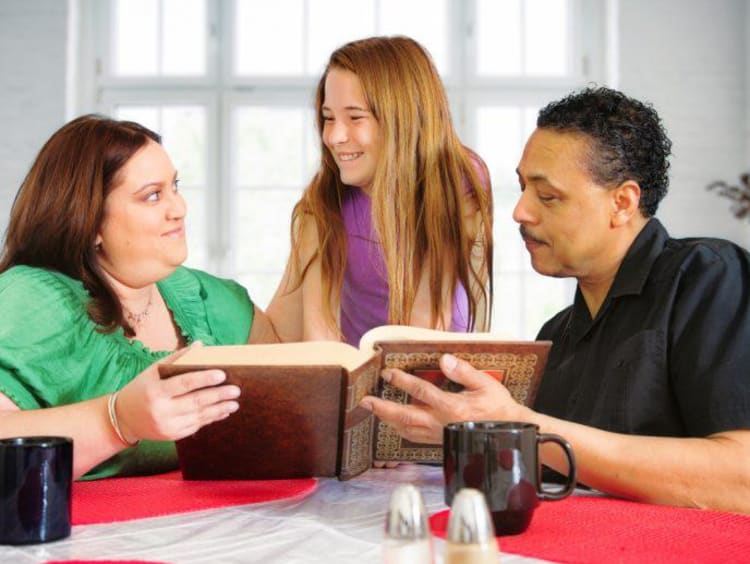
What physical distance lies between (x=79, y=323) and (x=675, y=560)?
104 centimetres

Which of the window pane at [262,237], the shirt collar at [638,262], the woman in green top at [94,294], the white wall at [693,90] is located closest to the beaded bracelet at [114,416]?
the woman in green top at [94,294]

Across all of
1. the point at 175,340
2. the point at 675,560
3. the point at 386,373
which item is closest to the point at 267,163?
the point at 175,340

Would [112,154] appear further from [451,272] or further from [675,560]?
[675,560]

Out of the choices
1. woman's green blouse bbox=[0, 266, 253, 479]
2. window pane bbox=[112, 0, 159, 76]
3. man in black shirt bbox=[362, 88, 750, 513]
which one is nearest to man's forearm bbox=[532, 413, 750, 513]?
man in black shirt bbox=[362, 88, 750, 513]

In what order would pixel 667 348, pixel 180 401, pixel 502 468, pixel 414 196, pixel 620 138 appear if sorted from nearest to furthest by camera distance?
1. pixel 502 468
2. pixel 180 401
3. pixel 667 348
4. pixel 620 138
5. pixel 414 196

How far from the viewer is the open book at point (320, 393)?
1222 millimetres

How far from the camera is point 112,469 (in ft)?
5.19

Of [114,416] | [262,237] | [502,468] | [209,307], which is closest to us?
[502,468]

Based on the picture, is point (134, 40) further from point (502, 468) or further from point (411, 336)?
point (502, 468)

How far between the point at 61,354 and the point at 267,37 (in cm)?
397

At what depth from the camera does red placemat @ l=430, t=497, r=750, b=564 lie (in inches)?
38.1

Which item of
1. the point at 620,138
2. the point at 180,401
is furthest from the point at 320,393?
the point at 620,138

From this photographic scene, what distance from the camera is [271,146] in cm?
526

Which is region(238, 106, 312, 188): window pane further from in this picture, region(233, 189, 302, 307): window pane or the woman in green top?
the woman in green top
